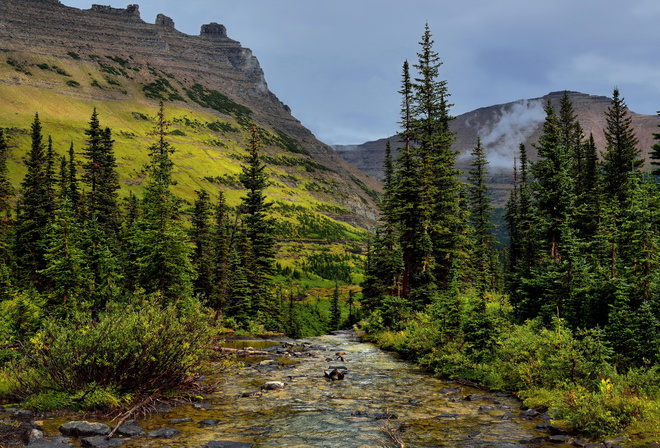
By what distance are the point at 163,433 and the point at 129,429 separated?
0.89 metres

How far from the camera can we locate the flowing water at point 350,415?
1027 centimetres

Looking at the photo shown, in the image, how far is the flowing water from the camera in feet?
33.7

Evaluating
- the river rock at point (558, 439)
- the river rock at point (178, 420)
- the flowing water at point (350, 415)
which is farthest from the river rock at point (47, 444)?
the river rock at point (558, 439)

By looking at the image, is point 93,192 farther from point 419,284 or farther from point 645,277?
point 645,277

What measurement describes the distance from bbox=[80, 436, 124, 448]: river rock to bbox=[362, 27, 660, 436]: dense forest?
11467 millimetres

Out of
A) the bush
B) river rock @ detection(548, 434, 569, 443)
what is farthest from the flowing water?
the bush

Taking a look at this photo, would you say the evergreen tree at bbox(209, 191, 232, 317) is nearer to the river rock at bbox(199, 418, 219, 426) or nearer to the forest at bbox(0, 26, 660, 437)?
the forest at bbox(0, 26, 660, 437)

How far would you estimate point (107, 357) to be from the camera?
11930mm

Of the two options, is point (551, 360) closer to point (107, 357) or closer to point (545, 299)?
point (545, 299)

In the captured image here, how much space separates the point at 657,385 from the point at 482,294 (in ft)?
23.0

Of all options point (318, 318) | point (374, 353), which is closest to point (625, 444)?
point (374, 353)

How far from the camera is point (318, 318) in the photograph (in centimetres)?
12100

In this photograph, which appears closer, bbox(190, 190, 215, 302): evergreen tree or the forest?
the forest

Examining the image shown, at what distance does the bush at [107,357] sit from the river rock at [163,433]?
7.09ft
